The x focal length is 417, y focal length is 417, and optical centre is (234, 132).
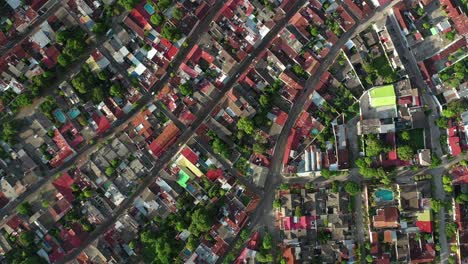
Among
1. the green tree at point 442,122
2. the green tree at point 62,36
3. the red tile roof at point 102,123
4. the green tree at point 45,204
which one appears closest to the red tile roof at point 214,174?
the red tile roof at point 102,123

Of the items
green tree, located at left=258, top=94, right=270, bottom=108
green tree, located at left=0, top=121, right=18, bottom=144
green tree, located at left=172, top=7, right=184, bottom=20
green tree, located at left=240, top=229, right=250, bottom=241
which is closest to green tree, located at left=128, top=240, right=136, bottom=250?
green tree, located at left=240, top=229, right=250, bottom=241

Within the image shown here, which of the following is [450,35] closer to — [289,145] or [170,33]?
[289,145]

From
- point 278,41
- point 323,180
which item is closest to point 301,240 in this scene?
point 323,180

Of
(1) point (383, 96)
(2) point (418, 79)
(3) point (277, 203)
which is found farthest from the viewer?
(2) point (418, 79)

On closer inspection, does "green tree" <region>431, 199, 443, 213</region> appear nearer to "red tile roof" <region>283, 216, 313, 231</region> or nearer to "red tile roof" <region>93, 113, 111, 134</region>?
"red tile roof" <region>283, 216, 313, 231</region>

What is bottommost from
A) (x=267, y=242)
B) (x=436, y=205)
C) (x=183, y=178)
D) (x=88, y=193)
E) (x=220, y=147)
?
(x=267, y=242)

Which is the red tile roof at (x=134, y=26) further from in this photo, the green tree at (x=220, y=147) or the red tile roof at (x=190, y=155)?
the green tree at (x=220, y=147)

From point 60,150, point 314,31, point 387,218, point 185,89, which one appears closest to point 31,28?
point 60,150

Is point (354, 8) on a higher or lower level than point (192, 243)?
higher
